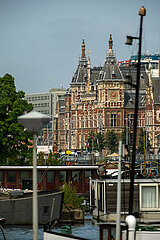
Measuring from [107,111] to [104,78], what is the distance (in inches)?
315

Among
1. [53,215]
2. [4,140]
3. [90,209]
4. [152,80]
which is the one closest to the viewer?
[53,215]

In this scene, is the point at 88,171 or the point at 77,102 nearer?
the point at 88,171

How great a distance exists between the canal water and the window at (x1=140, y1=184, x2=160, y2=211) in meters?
3.06

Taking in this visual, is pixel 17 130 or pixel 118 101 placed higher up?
pixel 118 101

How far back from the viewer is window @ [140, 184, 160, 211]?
1394 inches

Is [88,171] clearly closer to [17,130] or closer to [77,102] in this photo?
[17,130]

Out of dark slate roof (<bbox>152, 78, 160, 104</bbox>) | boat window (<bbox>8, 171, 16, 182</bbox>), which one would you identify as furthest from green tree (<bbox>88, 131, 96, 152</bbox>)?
boat window (<bbox>8, 171, 16, 182</bbox>)

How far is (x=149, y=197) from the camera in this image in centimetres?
3609

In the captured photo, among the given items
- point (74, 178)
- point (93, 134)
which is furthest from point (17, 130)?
point (93, 134)

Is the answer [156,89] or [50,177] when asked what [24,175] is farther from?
[156,89]

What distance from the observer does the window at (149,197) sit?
116 feet

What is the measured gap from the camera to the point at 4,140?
55156 millimetres

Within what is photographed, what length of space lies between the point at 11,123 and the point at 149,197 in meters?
22.6

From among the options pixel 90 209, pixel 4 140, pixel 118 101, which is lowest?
pixel 90 209
